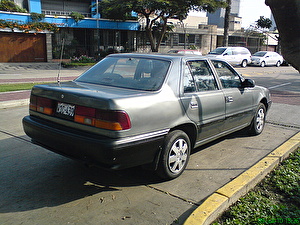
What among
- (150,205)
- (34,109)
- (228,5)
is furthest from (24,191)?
(228,5)

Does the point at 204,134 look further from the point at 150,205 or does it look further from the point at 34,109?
the point at 34,109

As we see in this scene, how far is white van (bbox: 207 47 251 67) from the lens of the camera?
26.0m

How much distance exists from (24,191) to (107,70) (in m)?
2.03

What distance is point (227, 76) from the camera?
17.1 feet

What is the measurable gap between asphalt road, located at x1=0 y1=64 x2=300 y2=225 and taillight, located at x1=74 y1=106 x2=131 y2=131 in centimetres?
89

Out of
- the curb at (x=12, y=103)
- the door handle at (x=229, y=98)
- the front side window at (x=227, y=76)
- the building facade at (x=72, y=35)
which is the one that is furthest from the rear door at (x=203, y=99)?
the building facade at (x=72, y=35)

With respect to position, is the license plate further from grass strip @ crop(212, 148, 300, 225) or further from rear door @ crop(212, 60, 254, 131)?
rear door @ crop(212, 60, 254, 131)

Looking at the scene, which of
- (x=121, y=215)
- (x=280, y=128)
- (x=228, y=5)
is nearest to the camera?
(x=121, y=215)

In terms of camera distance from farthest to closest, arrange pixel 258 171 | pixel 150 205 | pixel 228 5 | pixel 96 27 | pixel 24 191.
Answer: pixel 96 27, pixel 228 5, pixel 258 171, pixel 24 191, pixel 150 205

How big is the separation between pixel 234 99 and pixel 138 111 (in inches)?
89.3

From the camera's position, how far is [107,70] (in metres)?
4.55

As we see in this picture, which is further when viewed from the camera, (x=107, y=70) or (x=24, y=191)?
(x=107, y=70)

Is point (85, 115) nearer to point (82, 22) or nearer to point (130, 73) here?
point (130, 73)

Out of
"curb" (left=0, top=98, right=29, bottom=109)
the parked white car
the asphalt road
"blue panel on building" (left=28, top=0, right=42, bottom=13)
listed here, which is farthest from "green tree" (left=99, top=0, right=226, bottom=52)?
the asphalt road
